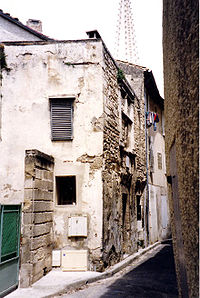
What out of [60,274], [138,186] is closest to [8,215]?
[60,274]

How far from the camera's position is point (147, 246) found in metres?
13.8

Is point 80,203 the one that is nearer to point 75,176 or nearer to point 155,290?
point 75,176

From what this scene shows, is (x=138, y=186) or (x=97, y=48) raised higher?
(x=97, y=48)

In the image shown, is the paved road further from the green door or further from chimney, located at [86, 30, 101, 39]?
chimney, located at [86, 30, 101, 39]

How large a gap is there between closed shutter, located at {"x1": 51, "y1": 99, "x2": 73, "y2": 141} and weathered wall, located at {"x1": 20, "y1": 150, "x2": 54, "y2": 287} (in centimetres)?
91

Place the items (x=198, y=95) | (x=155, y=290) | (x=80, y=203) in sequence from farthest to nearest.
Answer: (x=80, y=203), (x=155, y=290), (x=198, y=95)

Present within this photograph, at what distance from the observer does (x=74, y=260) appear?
8.04 metres

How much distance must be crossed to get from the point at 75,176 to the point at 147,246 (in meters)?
6.74

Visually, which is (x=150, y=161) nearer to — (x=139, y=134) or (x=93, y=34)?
(x=139, y=134)

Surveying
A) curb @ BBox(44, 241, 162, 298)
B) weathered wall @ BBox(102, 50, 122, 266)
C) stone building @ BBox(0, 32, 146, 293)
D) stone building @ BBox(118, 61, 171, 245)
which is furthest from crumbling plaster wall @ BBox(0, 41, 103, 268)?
stone building @ BBox(118, 61, 171, 245)

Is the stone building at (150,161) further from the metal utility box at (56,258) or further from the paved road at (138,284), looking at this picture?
the metal utility box at (56,258)

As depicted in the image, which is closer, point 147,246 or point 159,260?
point 159,260

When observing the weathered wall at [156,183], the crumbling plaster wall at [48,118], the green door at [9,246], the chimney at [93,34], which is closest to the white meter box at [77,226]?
the crumbling plaster wall at [48,118]

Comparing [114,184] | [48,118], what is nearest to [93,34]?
[48,118]
